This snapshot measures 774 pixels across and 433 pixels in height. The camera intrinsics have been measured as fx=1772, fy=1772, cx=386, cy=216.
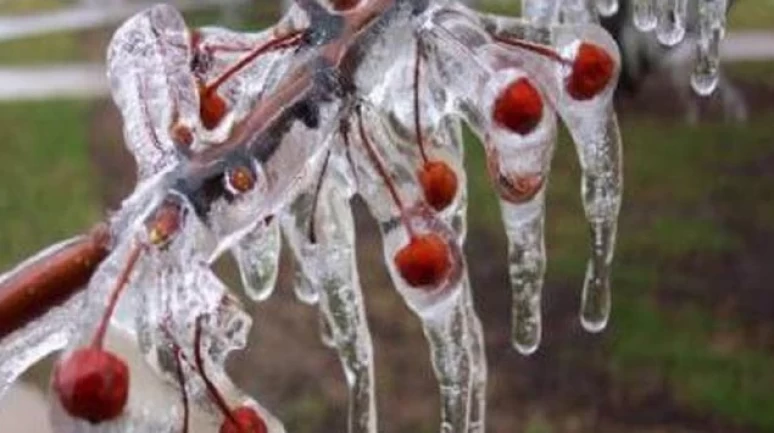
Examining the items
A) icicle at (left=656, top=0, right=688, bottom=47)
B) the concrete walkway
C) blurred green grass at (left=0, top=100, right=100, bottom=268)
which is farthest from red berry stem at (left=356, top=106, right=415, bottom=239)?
the concrete walkway

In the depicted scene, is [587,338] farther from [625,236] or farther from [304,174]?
[304,174]

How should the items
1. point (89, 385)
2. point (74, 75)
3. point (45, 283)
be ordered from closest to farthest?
point (89, 385), point (45, 283), point (74, 75)

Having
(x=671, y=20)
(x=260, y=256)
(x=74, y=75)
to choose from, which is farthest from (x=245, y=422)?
(x=74, y=75)

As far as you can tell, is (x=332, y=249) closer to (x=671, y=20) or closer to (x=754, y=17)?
(x=671, y=20)

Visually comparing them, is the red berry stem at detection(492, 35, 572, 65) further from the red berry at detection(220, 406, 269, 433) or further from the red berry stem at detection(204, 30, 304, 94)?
the red berry at detection(220, 406, 269, 433)

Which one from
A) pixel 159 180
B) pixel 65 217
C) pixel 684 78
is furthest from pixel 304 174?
pixel 684 78
